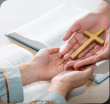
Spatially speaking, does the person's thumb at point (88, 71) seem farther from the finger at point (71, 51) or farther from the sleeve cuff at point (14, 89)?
the sleeve cuff at point (14, 89)

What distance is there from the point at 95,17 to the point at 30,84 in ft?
1.74

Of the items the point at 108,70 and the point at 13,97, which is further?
the point at 108,70

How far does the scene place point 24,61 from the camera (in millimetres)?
854

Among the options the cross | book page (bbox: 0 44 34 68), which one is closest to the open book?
book page (bbox: 0 44 34 68)

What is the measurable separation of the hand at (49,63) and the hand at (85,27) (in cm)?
5

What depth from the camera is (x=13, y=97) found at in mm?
658

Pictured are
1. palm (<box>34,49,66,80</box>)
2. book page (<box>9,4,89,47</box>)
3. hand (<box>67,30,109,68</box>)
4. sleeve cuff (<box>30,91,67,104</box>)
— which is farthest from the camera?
book page (<box>9,4,89,47</box>)

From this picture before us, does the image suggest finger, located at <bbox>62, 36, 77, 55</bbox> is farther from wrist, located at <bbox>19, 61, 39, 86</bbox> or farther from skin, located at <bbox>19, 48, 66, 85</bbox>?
wrist, located at <bbox>19, 61, 39, 86</bbox>

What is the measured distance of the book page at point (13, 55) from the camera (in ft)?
2.74

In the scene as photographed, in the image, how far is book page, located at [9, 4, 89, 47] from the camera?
38.9 inches

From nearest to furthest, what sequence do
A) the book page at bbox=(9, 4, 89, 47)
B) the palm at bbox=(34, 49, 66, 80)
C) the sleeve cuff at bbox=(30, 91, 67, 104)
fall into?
1. the sleeve cuff at bbox=(30, 91, 67, 104)
2. the palm at bbox=(34, 49, 66, 80)
3. the book page at bbox=(9, 4, 89, 47)

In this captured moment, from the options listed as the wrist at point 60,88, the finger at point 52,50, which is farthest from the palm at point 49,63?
the wrist at point 60,88

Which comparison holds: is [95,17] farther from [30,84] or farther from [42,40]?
[30,84]

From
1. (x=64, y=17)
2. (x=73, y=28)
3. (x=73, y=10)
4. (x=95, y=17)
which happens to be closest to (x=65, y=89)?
A: (x=73, y=28)
